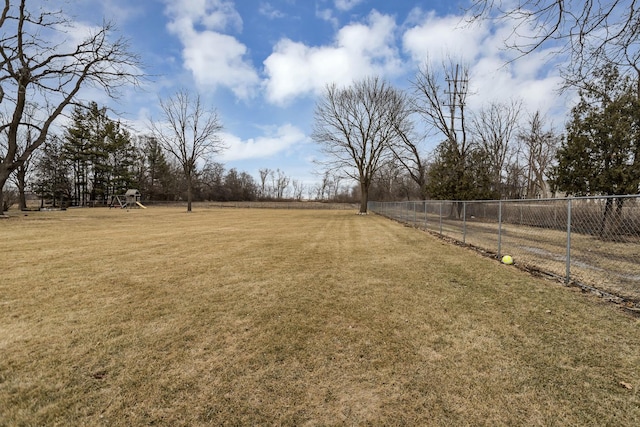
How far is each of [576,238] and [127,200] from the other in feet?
153

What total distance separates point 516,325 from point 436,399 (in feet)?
5.77

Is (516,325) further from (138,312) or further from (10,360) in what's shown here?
(10,360)

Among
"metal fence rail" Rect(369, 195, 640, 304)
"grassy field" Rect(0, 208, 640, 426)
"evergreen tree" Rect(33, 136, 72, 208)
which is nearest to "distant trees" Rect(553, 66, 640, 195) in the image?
"metal fence rail" Rect(369, 195, 640, 304)

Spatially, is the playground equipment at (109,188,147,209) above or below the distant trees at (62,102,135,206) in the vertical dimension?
below

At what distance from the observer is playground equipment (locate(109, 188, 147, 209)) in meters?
39.2

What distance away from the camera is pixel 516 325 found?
3.05 m

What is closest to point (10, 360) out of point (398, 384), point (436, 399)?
point (398, 384)

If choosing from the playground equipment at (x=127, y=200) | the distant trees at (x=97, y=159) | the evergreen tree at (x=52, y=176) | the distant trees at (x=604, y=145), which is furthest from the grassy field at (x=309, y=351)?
the distant trees at (x=97, y=159)

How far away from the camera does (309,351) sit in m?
2.51

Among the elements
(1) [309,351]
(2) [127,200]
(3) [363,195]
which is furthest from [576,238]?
(2) [127,200]

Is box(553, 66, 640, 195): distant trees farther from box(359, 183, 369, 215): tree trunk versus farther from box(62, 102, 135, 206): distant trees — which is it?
box(62, 102, 135, 206): distant trees

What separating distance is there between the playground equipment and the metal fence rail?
4277 cm

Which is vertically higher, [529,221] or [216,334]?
[529,221]

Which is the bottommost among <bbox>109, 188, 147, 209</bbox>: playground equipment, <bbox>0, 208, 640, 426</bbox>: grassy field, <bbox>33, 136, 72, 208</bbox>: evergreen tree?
<bbox>0, 208, 640, 426</bbox>: grassy field
